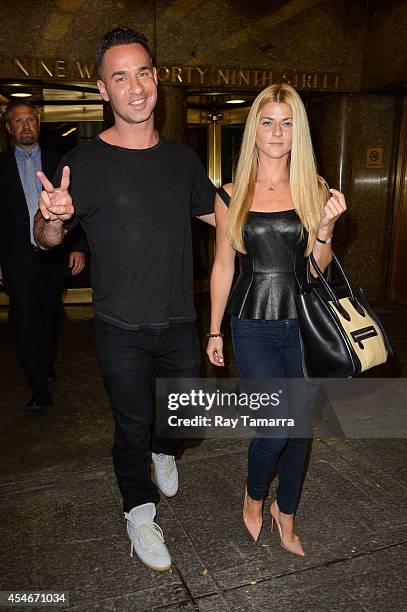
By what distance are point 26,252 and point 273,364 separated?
257 cm

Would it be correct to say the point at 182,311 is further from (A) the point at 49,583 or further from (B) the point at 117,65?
(A) the point at 49,583

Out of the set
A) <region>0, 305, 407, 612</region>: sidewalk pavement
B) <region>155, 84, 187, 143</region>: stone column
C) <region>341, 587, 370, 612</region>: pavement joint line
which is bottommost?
<region>0, 305, 407, 612</region>: sidewalk pavement

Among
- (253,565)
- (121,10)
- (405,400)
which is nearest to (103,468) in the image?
(253,565)

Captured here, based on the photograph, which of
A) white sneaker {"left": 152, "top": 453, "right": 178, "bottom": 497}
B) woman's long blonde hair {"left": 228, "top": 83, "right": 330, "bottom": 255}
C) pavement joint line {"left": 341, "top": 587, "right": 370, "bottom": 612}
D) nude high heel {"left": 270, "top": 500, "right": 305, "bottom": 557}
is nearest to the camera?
pavement joint line {"left": 341, "top": 587, "right": 370, "bottom": 612}

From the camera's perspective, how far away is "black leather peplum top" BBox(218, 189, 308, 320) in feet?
8.38

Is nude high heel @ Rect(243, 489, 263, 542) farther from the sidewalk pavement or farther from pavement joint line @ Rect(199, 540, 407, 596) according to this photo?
pavement joint line @ Rect(199, 540, 407, 596)

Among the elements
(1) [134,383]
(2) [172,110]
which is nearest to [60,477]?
(1) [134,383]

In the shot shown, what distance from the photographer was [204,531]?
2877 millimetres

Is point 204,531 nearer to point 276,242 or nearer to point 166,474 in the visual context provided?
point 166,474

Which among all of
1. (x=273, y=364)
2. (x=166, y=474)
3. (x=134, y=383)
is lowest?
(x=166, y=474)

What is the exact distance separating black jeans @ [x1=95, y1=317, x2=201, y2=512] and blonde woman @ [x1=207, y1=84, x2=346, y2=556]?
0.36 m

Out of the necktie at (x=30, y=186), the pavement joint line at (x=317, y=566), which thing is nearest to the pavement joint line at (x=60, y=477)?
the pavement joint line at (x=317, y=566)

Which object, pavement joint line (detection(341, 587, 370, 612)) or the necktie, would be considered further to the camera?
the necktie

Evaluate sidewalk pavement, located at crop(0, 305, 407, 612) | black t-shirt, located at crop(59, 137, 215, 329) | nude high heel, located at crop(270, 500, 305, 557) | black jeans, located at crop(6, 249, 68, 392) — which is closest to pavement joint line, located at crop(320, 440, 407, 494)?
sidewalk pavement, located at crop(0, 305, 407, 612)
